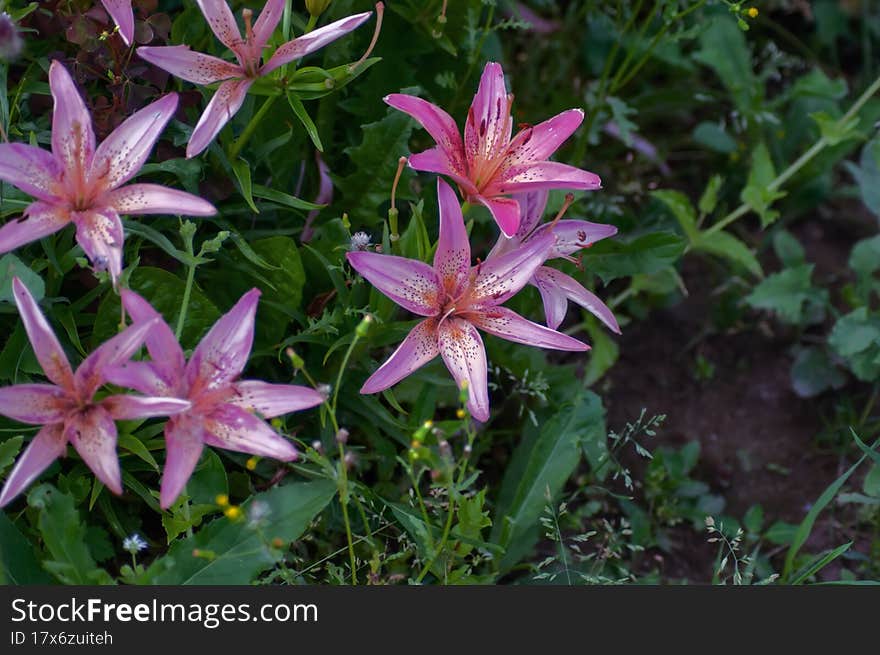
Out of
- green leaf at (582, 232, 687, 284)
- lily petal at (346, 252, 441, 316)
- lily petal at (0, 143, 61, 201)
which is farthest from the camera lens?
green leaf at (582, 232, 687, 284)

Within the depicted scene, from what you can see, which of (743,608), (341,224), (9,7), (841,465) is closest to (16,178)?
(9,7)

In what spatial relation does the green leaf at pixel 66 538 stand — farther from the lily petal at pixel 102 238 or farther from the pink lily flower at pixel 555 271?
the pink lily flower at pixel 555 271

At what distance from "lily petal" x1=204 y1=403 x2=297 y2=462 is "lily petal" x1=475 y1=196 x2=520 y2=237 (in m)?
0.42

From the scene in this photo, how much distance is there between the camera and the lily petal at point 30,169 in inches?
51.8

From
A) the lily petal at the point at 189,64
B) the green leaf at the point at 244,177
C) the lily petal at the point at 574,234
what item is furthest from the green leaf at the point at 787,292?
the lily petal at the point at 189,64

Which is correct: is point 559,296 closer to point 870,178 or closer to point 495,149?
point 495,149

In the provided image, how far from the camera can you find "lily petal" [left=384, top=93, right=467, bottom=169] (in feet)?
4.78

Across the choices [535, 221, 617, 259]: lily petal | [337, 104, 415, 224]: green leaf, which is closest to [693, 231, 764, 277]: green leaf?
[535, 221, 617, 259]: lily petal

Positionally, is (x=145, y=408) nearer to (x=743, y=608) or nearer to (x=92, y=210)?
(x=92, y=210)

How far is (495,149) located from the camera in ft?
4.93

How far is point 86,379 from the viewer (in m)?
1.29

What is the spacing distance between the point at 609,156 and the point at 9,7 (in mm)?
1452

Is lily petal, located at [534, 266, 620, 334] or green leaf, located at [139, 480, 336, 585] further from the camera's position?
lily petal, located at [534, 266, 620, 334]

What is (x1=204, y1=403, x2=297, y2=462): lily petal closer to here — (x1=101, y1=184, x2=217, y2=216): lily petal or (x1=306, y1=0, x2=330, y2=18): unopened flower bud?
(x1=101, y1=184, x2=217, y2=216): lily petal
